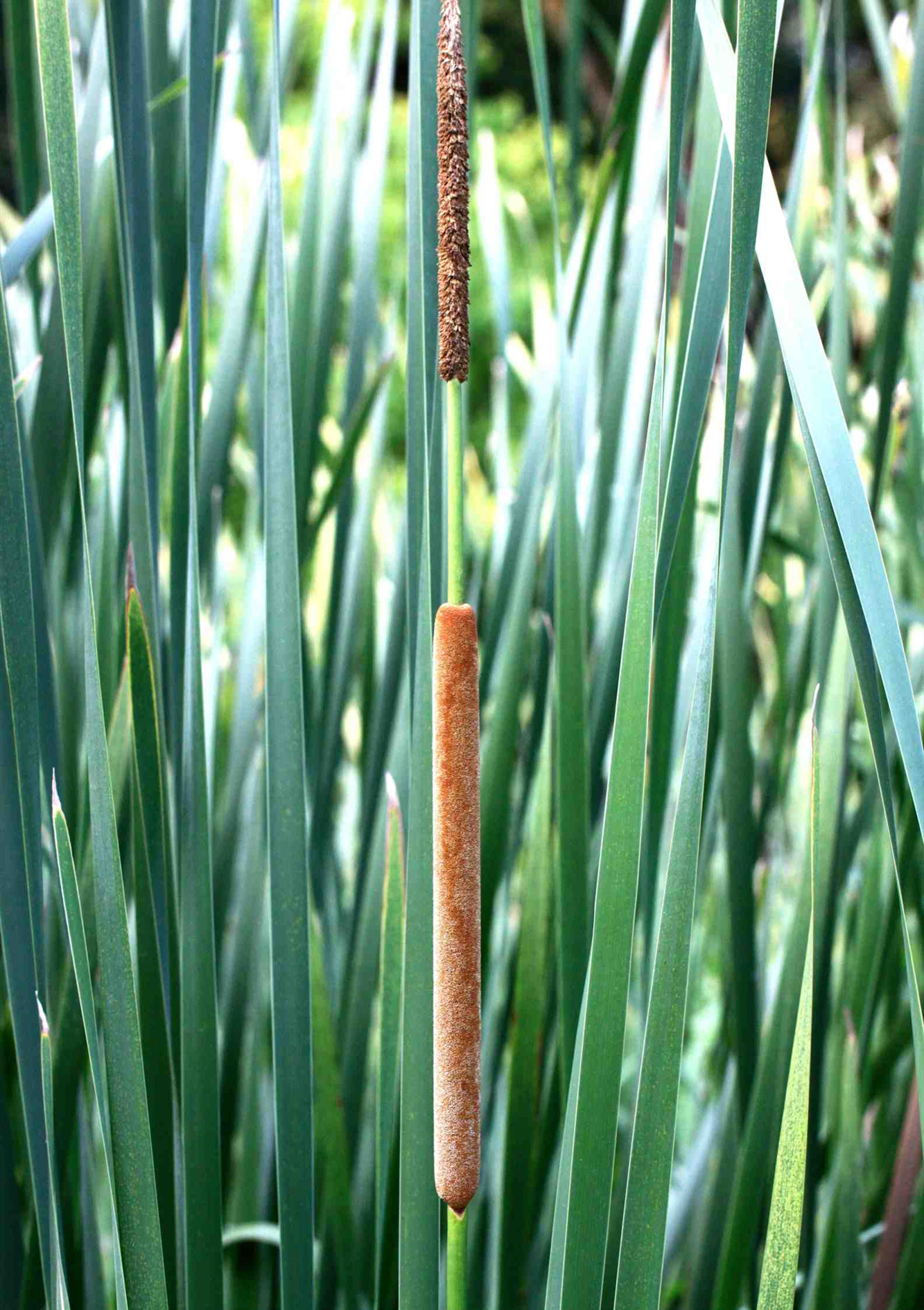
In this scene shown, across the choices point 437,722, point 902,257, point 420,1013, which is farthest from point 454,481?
point 902,257

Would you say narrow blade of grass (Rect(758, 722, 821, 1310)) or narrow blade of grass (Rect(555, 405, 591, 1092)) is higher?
narrow blade of grass (Rect(555, 405, 591, 1092))

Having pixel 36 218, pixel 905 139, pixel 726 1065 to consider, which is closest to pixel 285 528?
pixel 36 218

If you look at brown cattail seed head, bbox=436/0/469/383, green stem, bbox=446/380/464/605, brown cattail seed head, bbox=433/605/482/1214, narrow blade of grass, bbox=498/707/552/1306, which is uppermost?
brown cattail seed head, bbox=436/0/469/383

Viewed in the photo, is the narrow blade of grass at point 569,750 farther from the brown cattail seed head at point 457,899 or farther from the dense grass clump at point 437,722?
the brown cattail seed head at point 457,899

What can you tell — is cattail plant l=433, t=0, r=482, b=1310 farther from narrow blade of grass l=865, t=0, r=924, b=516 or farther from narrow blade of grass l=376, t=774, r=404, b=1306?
narrow blade of grass l=865, t=0, r=924, b=516

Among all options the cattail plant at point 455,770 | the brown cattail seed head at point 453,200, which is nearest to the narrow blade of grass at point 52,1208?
the cattail plant at point 455,770

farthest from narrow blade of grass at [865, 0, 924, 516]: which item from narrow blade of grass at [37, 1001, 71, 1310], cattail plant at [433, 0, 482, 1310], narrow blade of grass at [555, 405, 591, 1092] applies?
narrow blade of grass at [37, 1001, 71, 1310]

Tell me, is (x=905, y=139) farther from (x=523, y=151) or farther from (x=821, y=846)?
(x=523, y=151)
